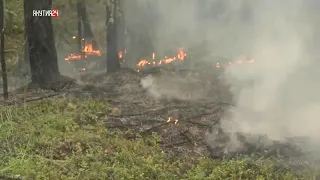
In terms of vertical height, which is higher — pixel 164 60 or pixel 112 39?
pixel 112 39

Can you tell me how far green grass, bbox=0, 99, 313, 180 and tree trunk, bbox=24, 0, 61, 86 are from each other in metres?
4.16

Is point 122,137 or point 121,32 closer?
point 122,137

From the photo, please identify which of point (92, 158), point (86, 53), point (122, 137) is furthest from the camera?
point (86, 53)

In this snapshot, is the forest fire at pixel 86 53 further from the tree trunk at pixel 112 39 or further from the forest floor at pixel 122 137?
the forest floor at pixel 122 137

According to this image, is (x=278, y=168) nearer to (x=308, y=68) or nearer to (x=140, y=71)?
(x=308, y=68)

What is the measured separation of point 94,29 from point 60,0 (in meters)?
2.57

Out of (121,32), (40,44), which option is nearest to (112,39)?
(121,32)

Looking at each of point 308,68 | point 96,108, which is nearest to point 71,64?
point 96,108

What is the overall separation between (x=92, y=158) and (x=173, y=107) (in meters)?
4.09

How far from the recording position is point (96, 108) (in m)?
10.8

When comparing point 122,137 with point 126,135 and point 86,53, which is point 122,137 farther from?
point 86,53

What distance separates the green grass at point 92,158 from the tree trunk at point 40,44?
416 centimetres

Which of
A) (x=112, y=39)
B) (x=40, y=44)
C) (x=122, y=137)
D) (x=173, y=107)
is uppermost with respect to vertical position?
(x=112, y=39)

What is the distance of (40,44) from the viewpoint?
13281mm
